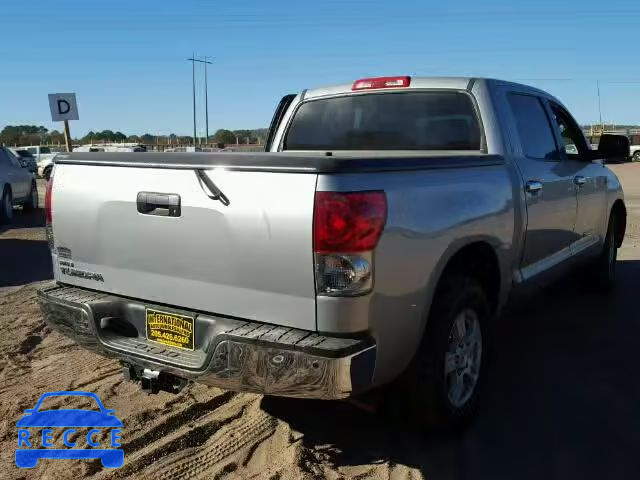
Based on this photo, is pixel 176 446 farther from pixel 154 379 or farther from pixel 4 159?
pixel 4 159

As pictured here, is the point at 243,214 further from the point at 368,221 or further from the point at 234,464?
the point at 234,464

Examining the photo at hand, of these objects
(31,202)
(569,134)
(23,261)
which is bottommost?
(23,261)

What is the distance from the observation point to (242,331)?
2824 millimetres

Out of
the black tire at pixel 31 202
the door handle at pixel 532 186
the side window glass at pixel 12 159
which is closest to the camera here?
the door handle at pixel 532 186

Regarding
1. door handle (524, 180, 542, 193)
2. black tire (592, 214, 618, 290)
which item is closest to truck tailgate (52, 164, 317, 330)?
door handle (524, 180, 542, 193)

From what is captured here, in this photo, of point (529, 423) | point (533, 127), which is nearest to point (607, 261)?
point (533, 127)

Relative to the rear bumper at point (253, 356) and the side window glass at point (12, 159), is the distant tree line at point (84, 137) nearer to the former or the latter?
the side window glass at point (12, 159)

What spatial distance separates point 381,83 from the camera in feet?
15.6

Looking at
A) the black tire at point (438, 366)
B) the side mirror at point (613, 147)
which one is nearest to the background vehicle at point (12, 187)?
the side mirror at point (613, 147)

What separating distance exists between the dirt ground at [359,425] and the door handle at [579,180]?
4.10 ft

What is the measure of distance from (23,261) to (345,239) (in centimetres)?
778

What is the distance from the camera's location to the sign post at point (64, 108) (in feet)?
43.9

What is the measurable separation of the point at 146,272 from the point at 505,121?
8.27 feet

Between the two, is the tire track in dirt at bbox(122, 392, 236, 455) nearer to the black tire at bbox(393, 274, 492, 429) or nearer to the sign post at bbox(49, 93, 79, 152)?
the black tire at bbox(393, 274, 492, 429)
